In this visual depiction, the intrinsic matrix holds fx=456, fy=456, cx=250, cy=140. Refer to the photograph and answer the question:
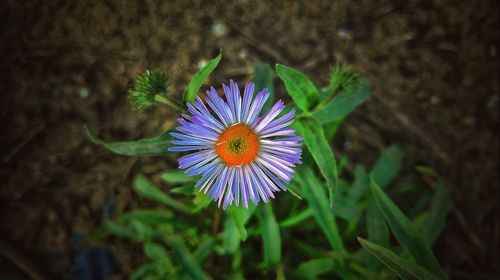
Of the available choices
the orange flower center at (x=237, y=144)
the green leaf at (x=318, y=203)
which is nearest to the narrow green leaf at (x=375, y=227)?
the green leaf at (x=318, y=203)

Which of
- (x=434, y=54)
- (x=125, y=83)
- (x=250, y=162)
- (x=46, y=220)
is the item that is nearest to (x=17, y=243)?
(x=46, y=220)

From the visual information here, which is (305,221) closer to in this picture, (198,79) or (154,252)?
(154,252)

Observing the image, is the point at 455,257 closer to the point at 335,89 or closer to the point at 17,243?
the point at 335,89

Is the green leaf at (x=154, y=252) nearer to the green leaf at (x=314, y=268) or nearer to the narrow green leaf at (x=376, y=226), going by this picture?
the green leaf at (x=314, y=268)

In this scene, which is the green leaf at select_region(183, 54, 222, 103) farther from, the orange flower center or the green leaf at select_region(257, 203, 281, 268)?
the green leaf at select_region(257, 203, 281, 268)

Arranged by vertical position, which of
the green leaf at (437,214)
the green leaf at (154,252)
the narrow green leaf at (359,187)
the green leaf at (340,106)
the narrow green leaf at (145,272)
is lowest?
the green leaf at (437,214)
